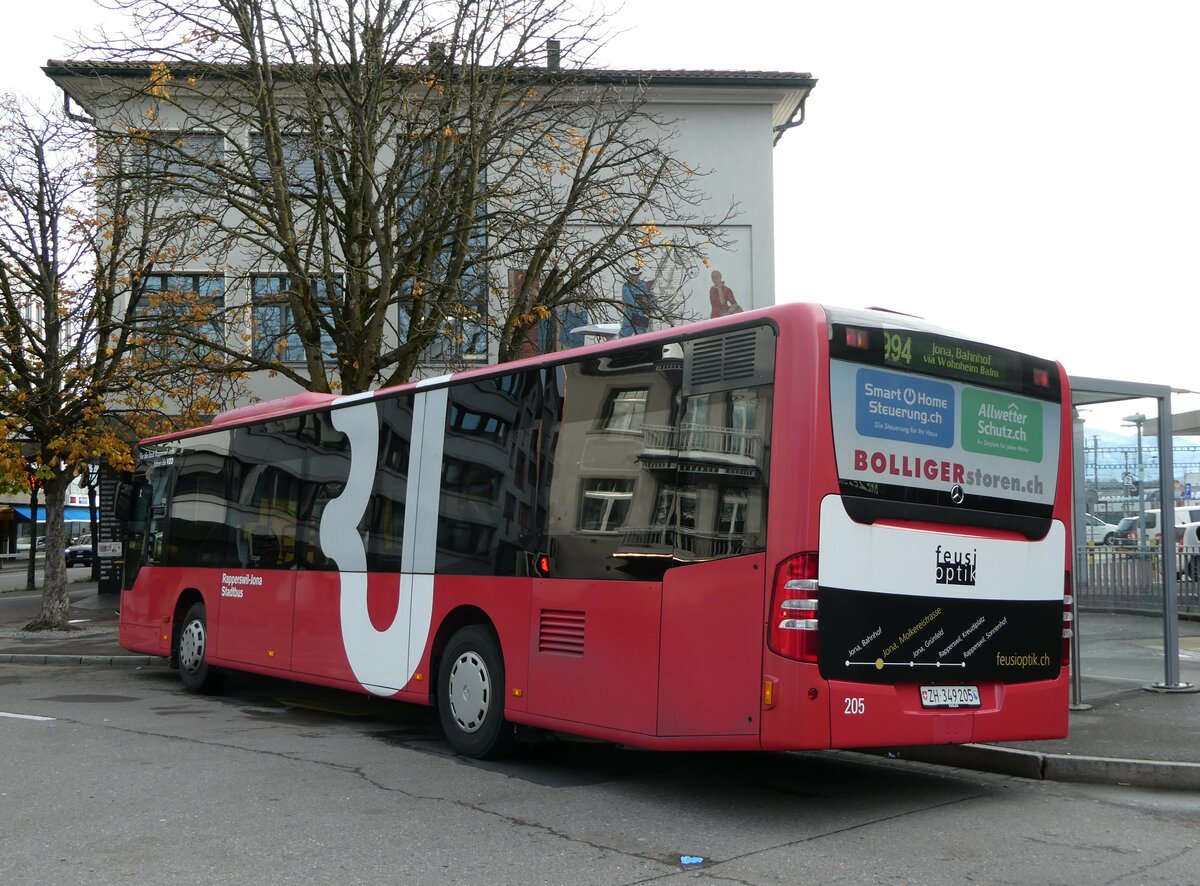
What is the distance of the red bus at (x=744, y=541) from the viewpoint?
6816 millimetres

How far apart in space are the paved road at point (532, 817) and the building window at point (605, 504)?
170 cm

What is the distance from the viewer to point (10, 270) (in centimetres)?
2103

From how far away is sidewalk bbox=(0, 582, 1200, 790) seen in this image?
27.3 ft

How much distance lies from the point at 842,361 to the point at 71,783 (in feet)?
18.1

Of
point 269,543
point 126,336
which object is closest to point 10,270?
point 126,336

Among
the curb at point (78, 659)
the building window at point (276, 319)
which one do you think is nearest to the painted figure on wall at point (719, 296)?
the building window at point (276, 319)

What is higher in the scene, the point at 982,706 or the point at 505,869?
the point at 982,706

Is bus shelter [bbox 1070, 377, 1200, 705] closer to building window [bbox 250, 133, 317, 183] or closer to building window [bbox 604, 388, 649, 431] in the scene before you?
building window [bbox 604, 388, 649, 431]

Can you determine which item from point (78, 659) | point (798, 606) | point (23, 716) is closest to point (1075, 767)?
point (798, 606)

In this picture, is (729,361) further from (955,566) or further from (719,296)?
(719,296)

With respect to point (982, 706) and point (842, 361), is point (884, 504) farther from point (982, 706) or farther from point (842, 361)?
point (982, 706)

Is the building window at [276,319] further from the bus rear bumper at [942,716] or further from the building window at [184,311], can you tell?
the bus rear bumper at [942,716]

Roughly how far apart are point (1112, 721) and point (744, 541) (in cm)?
490

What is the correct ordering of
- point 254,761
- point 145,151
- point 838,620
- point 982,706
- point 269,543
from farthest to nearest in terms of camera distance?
point 145,151 → point 269,543 → point 254,761 → point 982,706 → point 838,620
